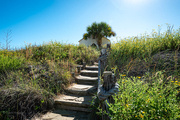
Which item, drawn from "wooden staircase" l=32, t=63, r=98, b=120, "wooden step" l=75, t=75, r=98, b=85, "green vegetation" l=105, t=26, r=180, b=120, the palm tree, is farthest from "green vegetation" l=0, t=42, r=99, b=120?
the palm tree

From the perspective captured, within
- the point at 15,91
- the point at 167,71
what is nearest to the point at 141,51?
the point at 167,71

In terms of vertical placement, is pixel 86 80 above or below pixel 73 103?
above

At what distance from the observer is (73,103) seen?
4.10 meters

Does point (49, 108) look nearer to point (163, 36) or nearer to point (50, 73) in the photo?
point (50, 73)

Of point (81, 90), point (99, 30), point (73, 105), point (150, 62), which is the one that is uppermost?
point (99, 30)

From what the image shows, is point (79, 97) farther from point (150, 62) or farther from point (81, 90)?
point (150, 62)

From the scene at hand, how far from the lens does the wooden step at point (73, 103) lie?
398 cm

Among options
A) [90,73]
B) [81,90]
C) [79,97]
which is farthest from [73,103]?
[90,73]

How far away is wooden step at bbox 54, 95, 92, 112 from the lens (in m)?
3.98

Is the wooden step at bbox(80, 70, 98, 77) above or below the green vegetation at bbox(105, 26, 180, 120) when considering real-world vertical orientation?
below

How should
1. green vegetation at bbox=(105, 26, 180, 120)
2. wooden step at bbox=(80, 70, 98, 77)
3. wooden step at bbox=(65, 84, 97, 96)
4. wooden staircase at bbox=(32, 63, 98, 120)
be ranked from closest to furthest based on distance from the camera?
green vegetation at bbox=(105, 26, 180, 120) < wooden staircase at bbox=(32, 63, 98, 120) < wooden step at bbox=(65, 84, 97, 96) < wooden step at bbox=(80, 70, 98, 77)

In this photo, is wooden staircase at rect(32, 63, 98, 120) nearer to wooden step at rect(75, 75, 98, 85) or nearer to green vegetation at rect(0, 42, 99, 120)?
green vegetation at rect(0, 42, 99, 120)

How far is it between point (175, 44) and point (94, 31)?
16.8 meters

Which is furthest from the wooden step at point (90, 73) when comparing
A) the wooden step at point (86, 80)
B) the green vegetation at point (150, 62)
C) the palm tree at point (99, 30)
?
the palm tree at point (99, 30)
